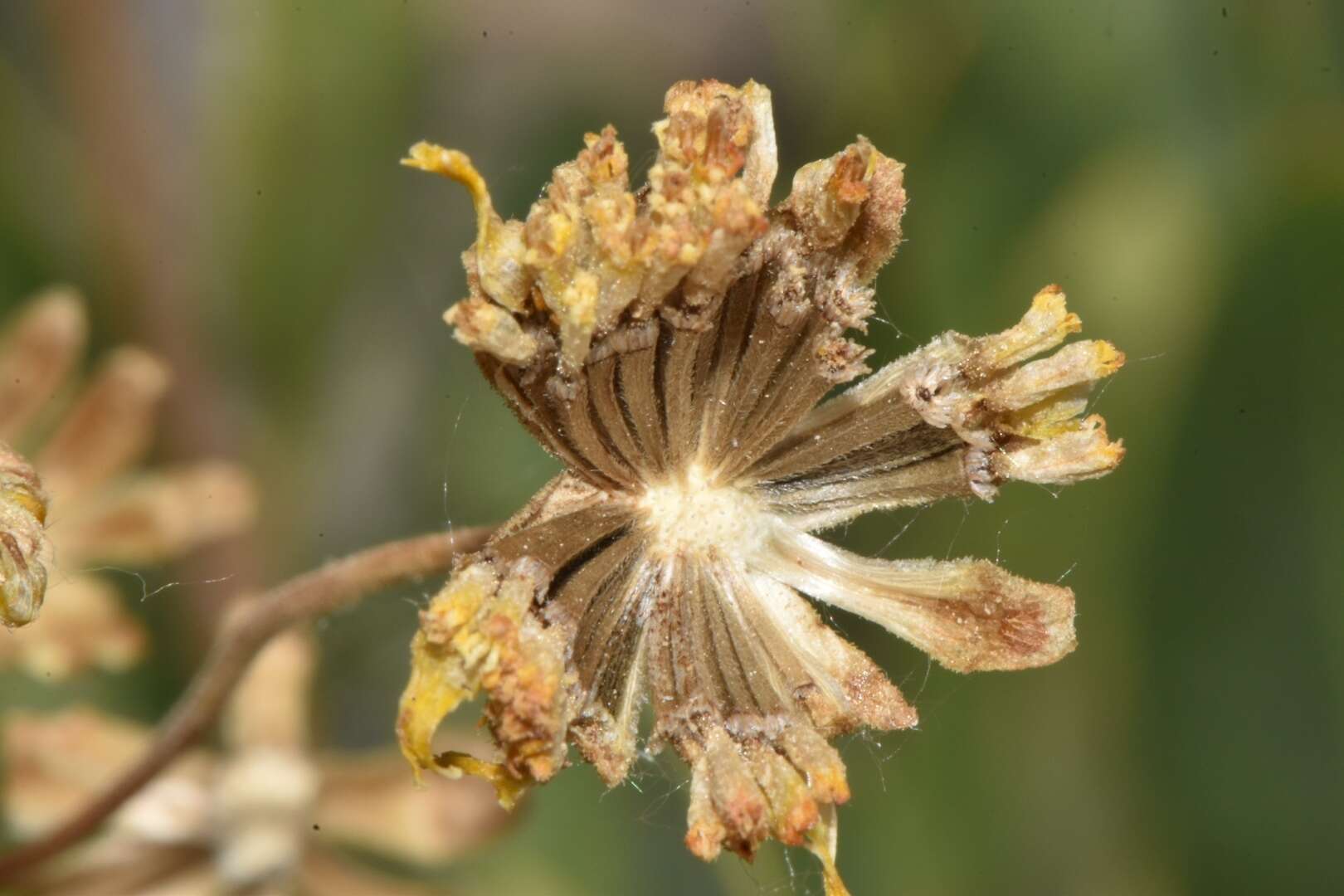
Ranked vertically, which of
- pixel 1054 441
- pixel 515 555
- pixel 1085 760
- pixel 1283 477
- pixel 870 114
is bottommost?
pixel 515 555

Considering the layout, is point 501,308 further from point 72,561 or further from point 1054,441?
point 72,561

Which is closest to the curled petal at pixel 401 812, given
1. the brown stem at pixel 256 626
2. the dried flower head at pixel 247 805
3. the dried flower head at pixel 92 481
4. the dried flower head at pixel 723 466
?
the dried flower head at pixel 247 805

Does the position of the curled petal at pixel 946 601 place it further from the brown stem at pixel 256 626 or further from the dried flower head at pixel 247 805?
the dried flower head at pixel 247 805

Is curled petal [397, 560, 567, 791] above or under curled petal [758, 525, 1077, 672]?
under

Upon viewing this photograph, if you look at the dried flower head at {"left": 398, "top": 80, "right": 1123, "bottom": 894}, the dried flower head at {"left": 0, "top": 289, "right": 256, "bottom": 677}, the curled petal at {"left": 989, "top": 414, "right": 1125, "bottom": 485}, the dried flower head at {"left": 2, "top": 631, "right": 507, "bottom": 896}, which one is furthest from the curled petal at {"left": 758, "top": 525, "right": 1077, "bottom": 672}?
the dried flower head at {"left": 0, "top": 289, "right": 256, "bottom": 677}

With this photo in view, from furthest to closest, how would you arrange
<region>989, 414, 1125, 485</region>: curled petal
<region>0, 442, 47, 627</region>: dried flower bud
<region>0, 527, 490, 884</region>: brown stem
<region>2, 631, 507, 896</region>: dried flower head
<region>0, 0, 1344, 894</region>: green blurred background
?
<region>2, 631, 507, 896</region>: dried flower head < <region>0, 0, 1344, 894</region>: green blurred background < <region>0, 527, 490, 884</region>: brown stem < <region>989, 414, 1125, 485</region>: curled petal < <region>0, 442, 47, 627</region>: dried flower bud

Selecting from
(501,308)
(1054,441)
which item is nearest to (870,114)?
(1054,441)

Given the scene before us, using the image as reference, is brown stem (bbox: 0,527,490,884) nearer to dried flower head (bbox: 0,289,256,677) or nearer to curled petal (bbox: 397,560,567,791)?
curled petal (bbox: 397,560,567,791)
